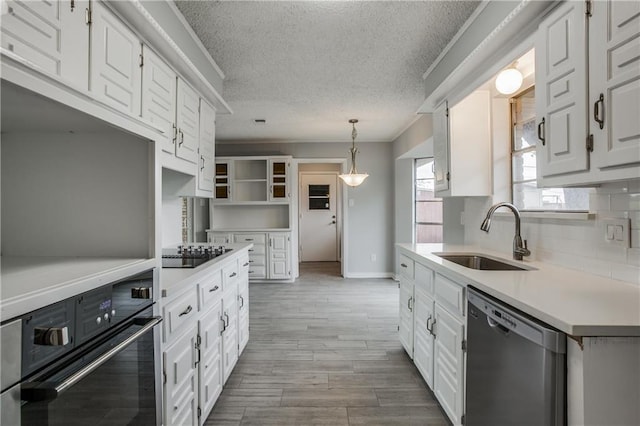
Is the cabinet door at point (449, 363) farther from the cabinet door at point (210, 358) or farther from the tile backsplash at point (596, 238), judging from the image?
the cabinet door at point (210, 358)

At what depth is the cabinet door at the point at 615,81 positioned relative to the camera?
988mm

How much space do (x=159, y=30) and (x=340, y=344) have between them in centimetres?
270

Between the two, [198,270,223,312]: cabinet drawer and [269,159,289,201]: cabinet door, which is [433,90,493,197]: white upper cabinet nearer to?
[198,270,223,312]: cabinet drawer

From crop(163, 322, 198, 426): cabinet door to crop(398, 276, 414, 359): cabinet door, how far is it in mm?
1557

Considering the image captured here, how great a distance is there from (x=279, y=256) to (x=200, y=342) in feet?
12.0

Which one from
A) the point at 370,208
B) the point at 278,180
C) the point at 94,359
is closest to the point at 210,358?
the point at 94,359

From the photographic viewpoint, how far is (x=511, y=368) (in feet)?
3.74

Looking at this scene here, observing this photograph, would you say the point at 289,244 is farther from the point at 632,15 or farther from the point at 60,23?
the point at 632,15

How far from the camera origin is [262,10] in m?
1.91

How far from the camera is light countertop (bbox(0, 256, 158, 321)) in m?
0.65

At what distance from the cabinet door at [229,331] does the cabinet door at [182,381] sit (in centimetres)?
49

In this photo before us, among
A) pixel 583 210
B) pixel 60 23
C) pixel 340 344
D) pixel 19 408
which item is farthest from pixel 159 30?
pixel 340 344

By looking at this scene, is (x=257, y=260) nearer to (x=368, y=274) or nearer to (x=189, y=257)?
(x=368, y=274)

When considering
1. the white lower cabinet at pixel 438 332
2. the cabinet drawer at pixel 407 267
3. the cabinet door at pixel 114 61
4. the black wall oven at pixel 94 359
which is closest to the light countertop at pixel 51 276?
the black wall oven at pixel 94 359
